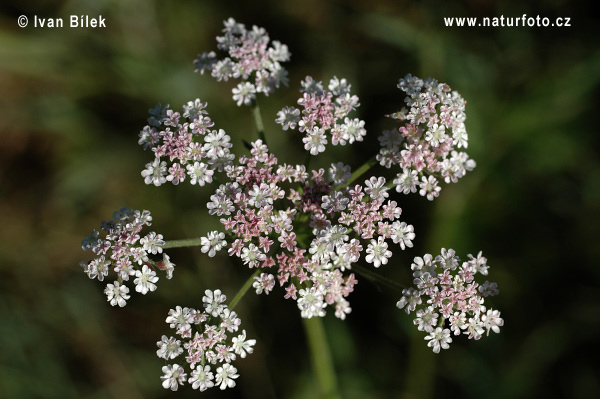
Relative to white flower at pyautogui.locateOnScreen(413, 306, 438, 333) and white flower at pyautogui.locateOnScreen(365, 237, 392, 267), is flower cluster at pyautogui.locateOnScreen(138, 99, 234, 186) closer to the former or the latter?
white flower at pyautogui.locateOnScreen(365, 237, 392, 267)

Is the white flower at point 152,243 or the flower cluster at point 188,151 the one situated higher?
the flower cluster at point 188,151

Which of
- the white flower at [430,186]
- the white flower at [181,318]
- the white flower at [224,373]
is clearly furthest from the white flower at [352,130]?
the white flower at [224,373]

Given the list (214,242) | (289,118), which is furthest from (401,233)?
(214,242)

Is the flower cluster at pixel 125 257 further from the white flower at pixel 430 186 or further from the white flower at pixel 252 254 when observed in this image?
the white flower at pixel 430 186

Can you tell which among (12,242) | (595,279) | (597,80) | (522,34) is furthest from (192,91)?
(595,279)

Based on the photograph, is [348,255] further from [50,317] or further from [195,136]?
[50,317]

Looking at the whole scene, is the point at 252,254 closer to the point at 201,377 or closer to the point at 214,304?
the point at 214,304

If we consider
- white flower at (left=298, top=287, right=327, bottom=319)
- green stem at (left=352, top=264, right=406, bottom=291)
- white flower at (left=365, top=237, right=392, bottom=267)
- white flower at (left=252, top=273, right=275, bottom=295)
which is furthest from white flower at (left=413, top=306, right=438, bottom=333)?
white flower at (left=252, top=273, right=275, bottom=295)
